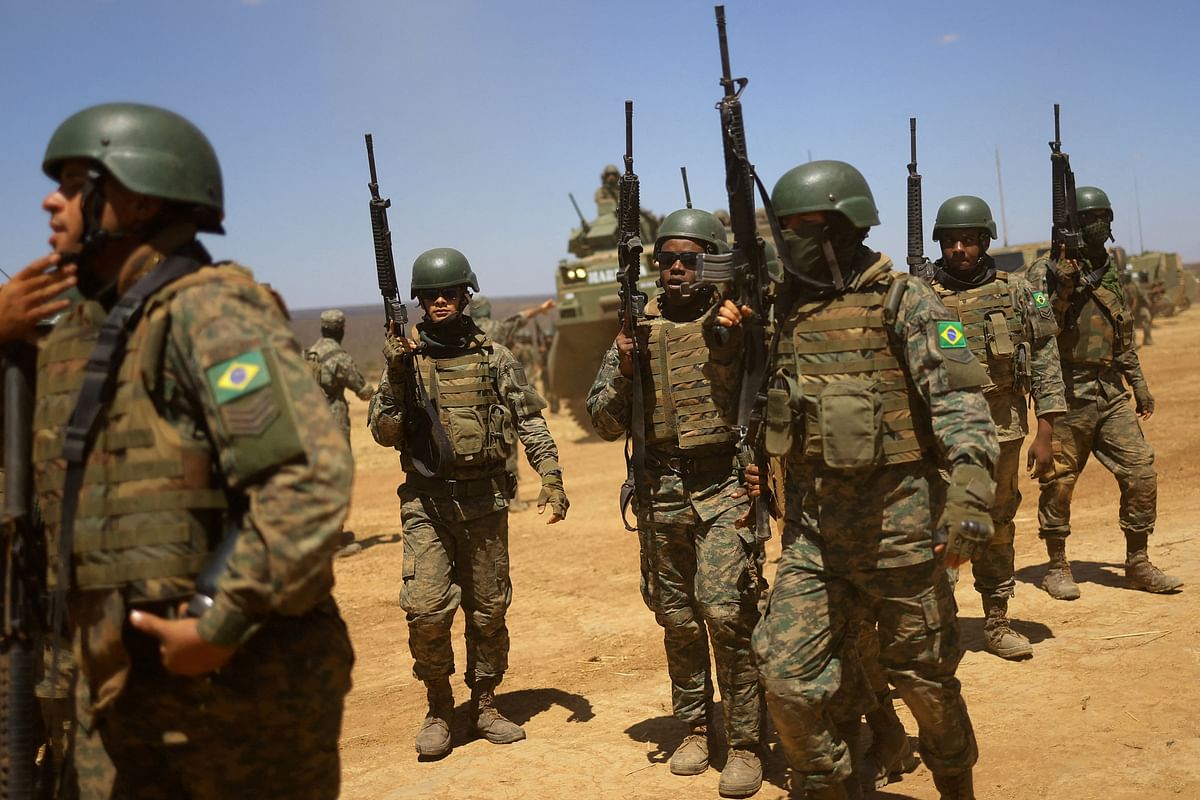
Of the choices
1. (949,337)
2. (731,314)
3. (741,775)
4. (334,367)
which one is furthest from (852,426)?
(334,367)

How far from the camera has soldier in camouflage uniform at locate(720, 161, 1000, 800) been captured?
408 cm

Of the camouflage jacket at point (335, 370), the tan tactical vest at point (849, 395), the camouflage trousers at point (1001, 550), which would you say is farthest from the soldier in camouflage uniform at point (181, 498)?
the camouflage jacket at point (335, 370)

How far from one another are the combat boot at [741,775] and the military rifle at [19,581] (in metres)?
3.17

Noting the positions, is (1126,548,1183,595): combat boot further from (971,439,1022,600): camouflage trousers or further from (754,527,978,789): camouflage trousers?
(754,527,978,789): camouflage trousers

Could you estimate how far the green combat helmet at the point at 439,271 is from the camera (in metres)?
6.14

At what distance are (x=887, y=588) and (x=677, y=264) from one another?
206 cm

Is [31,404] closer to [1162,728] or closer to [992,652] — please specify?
[1162,728]

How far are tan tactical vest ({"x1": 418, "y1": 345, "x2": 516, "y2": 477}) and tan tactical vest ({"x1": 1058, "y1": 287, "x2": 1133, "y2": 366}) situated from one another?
14.4 feet

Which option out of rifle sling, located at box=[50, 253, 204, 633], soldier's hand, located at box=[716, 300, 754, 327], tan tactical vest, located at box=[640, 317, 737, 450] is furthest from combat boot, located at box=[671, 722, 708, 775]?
rifle sling, located at box=[50, 253, 204, 633]

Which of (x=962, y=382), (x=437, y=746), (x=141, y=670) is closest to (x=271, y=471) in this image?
(x=141, y=670)

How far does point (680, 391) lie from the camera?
541cm

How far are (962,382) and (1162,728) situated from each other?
2.60 meters

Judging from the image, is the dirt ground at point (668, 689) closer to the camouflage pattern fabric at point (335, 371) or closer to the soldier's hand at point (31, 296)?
the camouflage pattern fabric at point (335, 371)

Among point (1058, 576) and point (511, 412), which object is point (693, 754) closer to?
point (511, 412)
